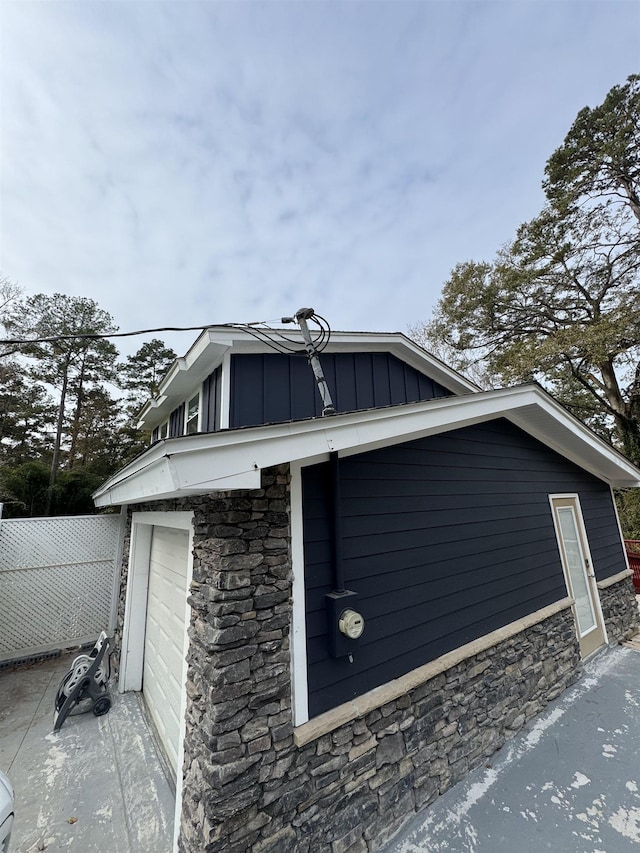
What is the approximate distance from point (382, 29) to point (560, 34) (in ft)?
9.32

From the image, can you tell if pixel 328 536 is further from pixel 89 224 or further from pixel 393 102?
pixel 393 102

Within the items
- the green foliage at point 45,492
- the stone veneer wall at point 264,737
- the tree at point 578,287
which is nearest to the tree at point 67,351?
the green foliage at point 45,492

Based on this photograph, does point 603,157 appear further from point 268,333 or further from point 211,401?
point 211,401

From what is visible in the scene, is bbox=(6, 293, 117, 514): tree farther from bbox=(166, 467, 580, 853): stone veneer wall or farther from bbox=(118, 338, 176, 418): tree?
bbox=(166, 467, 580, 853): stone veneer wall

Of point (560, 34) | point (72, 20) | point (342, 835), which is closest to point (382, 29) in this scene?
point (560, 34)

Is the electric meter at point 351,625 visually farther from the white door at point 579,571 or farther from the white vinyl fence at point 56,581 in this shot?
the white vinyl fence at point 56,581

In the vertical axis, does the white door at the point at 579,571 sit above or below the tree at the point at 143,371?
below

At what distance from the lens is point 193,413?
4965 mm

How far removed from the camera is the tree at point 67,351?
13.0 m

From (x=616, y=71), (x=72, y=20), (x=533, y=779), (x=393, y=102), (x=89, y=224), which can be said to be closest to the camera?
(x=533, y=779)

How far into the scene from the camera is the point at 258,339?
3887 millimetres

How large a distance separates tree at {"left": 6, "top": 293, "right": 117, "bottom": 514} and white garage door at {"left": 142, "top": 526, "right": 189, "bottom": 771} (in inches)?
459

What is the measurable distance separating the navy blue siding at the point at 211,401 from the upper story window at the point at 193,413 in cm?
35

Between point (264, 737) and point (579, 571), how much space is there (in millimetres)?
5305
